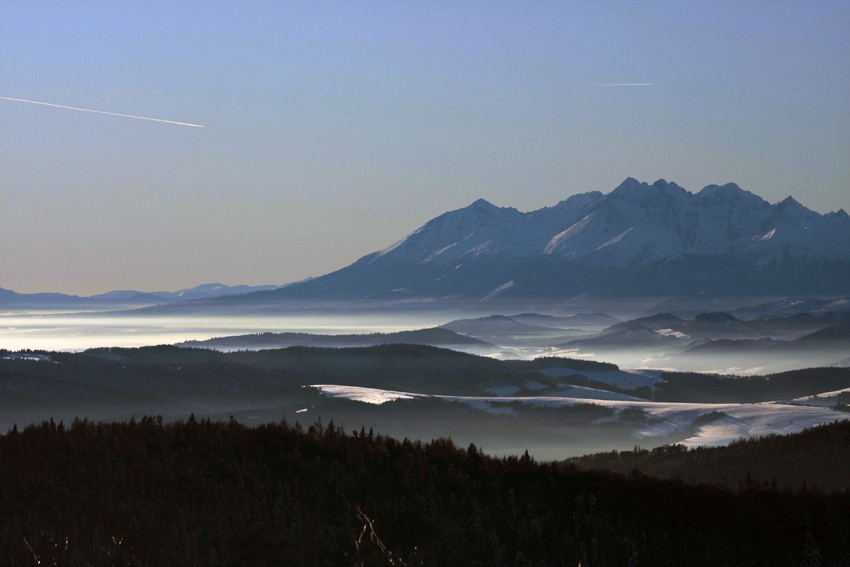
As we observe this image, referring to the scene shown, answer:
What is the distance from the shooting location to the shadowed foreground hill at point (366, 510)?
12445 mm

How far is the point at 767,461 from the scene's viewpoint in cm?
2122

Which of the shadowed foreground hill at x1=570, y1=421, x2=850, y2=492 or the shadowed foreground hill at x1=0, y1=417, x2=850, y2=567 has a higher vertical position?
the shadowed foreground hill at x1=0, y1=417, x2=850, y2=567

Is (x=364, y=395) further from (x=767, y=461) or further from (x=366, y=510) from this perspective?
(x=366, y=510)

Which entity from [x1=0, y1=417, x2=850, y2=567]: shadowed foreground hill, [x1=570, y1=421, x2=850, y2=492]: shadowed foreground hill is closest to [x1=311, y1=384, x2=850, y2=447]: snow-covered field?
[x1=570, y1=421, x2=850, y2=492]: shadowed foreground hill

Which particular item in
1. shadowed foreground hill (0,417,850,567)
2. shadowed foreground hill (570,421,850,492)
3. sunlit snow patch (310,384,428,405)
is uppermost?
shadowed foreground hill (0,417,850,567)

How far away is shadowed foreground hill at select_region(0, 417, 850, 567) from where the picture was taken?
12445mm

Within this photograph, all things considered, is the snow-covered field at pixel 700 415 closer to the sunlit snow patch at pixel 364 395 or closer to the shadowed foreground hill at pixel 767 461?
the sunlit snow patch at pixel 364 395

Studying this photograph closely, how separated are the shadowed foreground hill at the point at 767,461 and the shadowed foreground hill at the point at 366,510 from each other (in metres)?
4.68

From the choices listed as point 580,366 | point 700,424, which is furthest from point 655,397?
point 700,424

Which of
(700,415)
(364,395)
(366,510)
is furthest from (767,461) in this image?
(364,395)

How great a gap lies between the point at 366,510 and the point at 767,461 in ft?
36.7

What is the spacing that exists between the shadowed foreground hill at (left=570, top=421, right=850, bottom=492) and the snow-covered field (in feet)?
53.2

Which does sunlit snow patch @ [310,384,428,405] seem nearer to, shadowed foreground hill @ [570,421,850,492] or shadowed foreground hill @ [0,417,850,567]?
shadowed foreground hill @ [570,421,850,492]

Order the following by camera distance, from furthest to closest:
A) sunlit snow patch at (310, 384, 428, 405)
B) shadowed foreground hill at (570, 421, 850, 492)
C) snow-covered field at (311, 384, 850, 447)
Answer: sunlit snow patch at (310, 384, 428, 405) < snow-covered field at (311, 384, 850, 447) < shadowed foreground hill at (570, 421, 850, 492)
